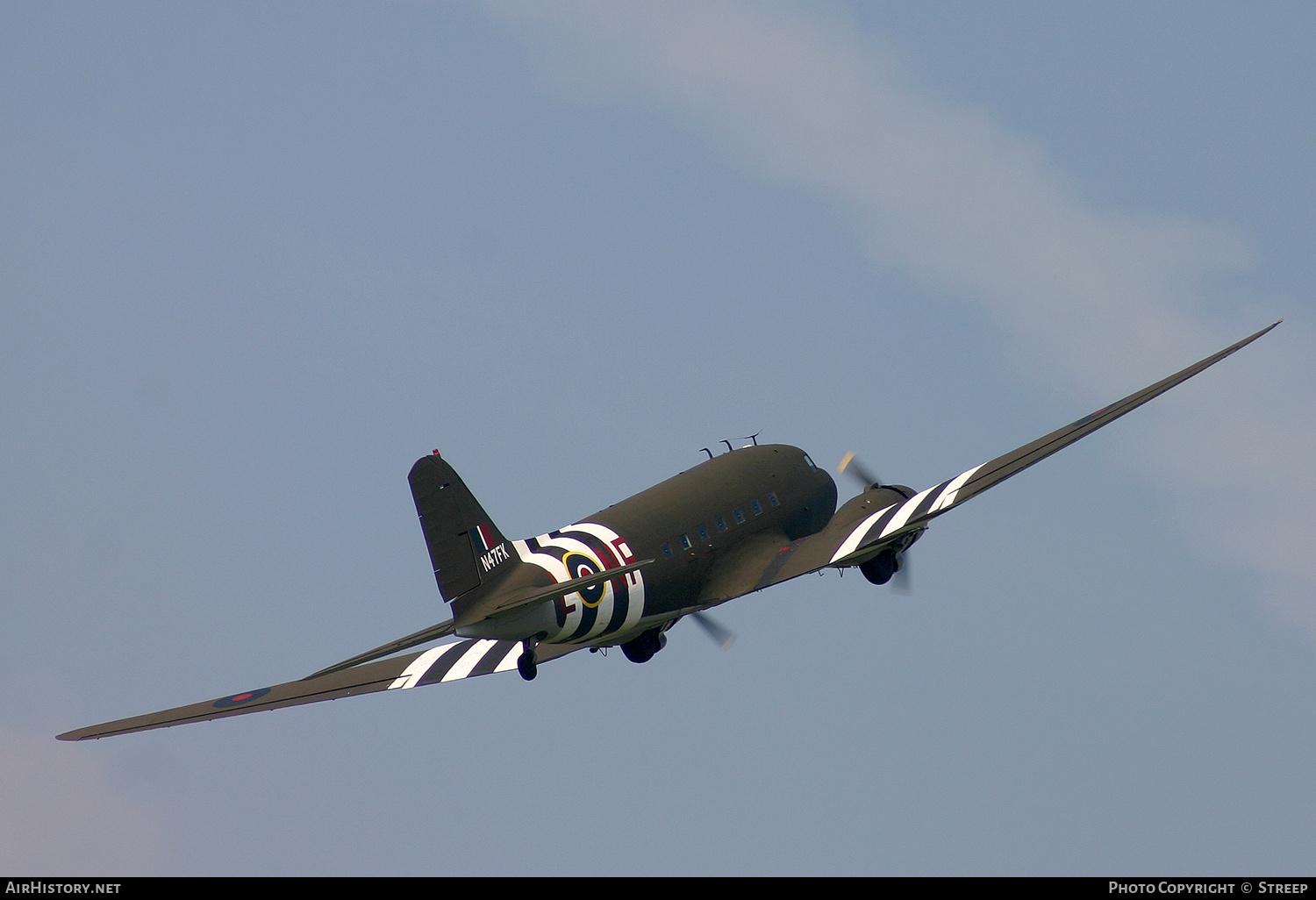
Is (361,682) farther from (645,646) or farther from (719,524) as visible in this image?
(719,524)

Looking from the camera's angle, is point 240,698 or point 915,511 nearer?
point 240,698

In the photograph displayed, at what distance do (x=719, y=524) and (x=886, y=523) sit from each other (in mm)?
4611

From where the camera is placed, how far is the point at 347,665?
140 feet

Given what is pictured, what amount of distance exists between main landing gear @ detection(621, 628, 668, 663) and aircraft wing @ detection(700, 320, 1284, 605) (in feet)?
5.35

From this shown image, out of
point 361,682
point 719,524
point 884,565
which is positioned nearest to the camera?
point 361,682

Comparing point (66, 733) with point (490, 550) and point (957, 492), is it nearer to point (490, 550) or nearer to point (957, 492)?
point (490, 550)

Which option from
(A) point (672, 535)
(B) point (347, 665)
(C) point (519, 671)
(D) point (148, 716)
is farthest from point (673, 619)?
(D) point (148, 716)

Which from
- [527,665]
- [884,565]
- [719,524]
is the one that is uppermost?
[719,524]

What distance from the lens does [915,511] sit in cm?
5031

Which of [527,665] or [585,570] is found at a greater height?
[585,570]

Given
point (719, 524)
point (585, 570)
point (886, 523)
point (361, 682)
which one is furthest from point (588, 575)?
point (886, 523)

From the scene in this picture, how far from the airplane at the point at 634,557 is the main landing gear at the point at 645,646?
0.04 m

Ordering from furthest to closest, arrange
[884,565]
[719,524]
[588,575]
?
[884,565]
[719,524]
[588,575]
